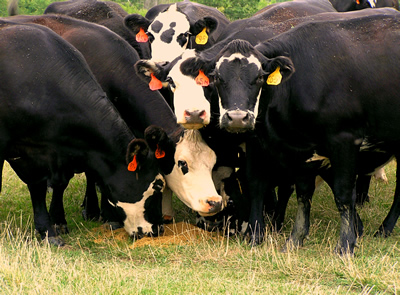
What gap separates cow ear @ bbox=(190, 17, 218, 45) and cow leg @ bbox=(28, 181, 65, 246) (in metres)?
3.17

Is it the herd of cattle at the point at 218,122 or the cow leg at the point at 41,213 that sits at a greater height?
the herd of cattle at the point at 218,122

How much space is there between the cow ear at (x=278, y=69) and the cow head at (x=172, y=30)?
2.58 m

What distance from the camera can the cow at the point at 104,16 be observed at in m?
9.45

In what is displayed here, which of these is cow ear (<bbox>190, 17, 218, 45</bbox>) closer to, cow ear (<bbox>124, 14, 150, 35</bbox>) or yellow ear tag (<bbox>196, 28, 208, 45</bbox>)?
yellow ear tag (<bbox>196, 28, 208, 45</bbox>)

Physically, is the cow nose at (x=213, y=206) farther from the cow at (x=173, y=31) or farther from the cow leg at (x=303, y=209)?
the cow at (x=173, y=31)

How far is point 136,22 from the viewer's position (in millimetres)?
9102

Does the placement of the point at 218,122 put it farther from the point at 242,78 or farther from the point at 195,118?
the point at 242,78

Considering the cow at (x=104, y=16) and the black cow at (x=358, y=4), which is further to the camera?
the black cow at (x=358, y=4)

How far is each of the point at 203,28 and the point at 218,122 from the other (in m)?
2.62

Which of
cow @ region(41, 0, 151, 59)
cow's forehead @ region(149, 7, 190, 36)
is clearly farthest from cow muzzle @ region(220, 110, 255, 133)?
cow @ region(41, 0, 151, 59)

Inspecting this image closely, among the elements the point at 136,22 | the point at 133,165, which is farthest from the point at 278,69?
the point at 136,22

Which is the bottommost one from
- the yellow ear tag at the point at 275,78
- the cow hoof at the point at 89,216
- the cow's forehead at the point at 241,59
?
the cow hoof at the point at 89,216

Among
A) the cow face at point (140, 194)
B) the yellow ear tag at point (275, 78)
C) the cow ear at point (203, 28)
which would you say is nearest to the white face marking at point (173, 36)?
the cow ear at point (203, 28)

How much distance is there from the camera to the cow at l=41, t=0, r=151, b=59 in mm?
9453
